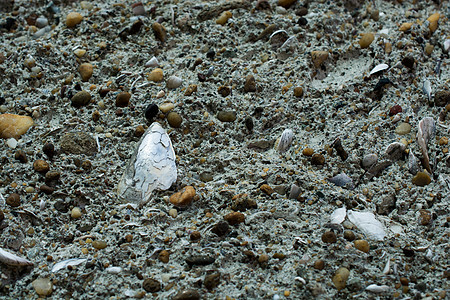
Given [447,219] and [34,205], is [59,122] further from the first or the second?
[447,219]

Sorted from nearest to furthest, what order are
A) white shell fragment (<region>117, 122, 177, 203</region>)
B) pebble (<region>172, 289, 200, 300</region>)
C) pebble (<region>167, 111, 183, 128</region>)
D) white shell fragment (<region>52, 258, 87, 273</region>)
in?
pebble (<region>172, 289, 200, 300</region>) < white shell fragment (<region>52, 258, 87, 273</region>) < white shell fragment (<region>117, 122, 177, 203</region>) < pebble (<region>167, 111, 183, 128</region>)

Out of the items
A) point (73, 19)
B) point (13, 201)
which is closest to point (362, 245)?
point (13, 201)

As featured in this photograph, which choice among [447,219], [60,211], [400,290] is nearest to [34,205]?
[60,211]

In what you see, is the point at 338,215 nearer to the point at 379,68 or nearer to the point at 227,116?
the point at 227,116

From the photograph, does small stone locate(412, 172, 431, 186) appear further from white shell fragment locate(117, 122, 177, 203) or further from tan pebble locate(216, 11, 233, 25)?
tan pebble locate(216, 11, 233, 25)

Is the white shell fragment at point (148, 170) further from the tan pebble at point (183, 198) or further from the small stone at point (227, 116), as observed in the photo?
the small stone at point (227, 116)

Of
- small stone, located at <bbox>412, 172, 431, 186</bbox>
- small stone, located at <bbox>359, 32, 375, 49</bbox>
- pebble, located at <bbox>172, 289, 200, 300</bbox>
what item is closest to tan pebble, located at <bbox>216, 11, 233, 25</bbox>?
small stone, located at <bbox>359, 32, 375, 49</bbox>

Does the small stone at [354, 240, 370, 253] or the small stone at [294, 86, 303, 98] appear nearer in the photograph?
the small stone at [354, 240, 370, 253]
